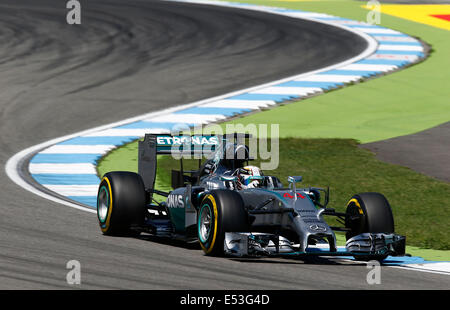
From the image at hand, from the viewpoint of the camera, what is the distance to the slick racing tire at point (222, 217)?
972cm

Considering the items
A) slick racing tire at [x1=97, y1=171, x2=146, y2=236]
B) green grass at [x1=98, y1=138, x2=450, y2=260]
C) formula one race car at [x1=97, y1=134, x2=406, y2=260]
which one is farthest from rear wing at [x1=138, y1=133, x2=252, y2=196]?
green grass at [x1=98, y1=138, x2=450, y2=260]

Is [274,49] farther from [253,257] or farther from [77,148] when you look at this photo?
[253,257]

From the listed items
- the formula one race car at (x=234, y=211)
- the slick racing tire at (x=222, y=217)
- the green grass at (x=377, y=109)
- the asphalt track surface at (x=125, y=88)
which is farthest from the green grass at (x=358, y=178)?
the slick racing tire at (x=222, y=217)

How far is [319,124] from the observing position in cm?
1903

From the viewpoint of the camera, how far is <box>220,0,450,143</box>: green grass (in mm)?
18484

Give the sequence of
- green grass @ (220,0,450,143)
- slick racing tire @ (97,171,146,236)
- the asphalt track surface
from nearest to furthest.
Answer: the asphalt track surface → slick racing tire @ (97,171,146,236) → green grass @ (220,0,450,143)

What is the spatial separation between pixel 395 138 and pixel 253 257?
832 centimetres

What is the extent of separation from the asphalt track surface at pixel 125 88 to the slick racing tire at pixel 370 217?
0.50 metres

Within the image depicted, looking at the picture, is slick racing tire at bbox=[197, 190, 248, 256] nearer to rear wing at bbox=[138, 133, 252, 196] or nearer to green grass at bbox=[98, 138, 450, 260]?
rear wing at bbox=[138, 133, 252, 196]

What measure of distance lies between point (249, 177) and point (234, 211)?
3.50 feet
